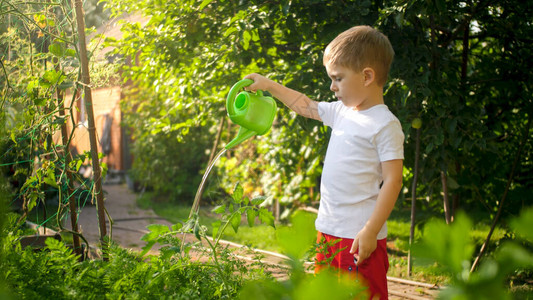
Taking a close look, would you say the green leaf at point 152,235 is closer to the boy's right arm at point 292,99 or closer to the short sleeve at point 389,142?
the short sleeve at point 389,142

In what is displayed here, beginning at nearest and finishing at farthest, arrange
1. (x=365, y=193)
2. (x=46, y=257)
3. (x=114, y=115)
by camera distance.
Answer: (x=46, y=257)
(x=365, y=193)
(x=114, y=115)

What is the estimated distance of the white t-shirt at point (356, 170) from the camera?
65.6 inches

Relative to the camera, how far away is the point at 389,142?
5.28 ft

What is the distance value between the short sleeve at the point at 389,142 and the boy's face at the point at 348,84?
16cm

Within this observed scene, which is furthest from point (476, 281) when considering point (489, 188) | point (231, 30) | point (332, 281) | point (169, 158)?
point (169, 158)

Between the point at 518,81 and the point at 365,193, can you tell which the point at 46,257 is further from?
the point at 518,81

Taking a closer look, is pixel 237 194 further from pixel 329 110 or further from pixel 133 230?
pixel 133 230

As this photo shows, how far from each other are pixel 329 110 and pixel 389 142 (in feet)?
1.49

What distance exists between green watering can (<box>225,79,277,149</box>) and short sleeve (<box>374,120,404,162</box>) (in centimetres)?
38

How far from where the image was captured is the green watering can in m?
1.65

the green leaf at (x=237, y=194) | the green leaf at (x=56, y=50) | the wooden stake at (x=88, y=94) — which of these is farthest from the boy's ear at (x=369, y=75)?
the green leaf at (x=56, y=50)

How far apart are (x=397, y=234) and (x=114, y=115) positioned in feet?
28.3

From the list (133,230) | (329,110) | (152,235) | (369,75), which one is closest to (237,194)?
(152,235)

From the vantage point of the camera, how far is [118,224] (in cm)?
569
